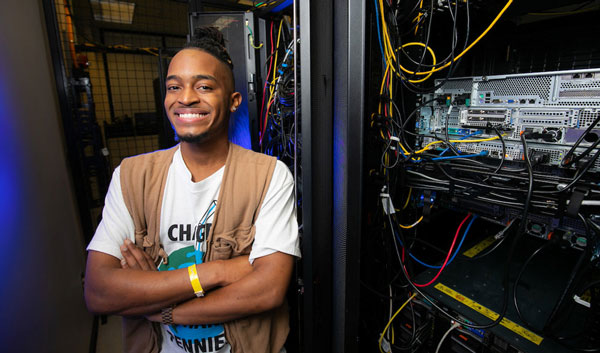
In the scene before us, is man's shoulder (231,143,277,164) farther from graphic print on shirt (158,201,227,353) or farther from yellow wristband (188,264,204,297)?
yellow wristband (188,264,204,297)

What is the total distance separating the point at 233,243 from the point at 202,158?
1.11 feet

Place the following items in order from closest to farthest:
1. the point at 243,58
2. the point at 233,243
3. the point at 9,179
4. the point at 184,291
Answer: the point at 184,291
the point at 233,243
the point at 9,179
the point at 243,58

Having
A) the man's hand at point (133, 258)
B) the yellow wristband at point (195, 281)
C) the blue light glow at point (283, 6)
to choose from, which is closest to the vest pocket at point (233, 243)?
the yellow wristband at point (195, 281)

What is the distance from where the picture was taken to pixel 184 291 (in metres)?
0.85

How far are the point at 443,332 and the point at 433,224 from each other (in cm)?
46

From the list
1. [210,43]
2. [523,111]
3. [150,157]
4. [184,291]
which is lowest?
[184,291]

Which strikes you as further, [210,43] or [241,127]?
[241,127]

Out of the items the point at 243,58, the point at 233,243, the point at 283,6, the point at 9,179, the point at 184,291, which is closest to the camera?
the point at 184,291

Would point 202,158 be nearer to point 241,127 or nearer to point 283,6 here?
point 241,127

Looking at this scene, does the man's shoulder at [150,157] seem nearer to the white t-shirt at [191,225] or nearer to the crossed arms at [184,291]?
the white t-shirt at [191,225]

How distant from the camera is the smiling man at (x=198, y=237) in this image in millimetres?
859

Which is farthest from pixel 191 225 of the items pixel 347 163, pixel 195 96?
pixel 347 163

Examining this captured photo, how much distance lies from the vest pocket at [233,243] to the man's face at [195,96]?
342 mm

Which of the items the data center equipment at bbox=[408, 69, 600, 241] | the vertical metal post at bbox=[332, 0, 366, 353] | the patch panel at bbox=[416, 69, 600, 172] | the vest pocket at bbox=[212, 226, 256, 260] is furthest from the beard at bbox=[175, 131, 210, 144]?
the patch panel at bbox=[416, 69, 600, 172]
